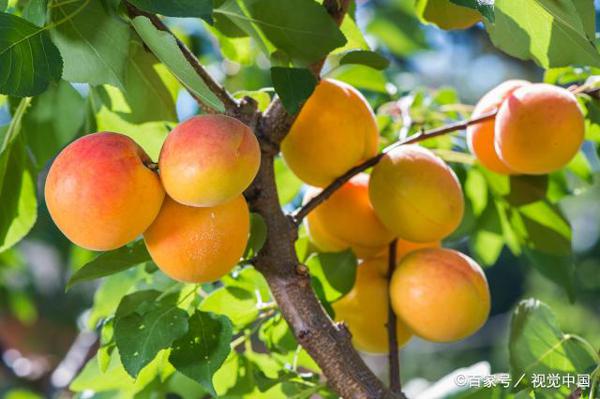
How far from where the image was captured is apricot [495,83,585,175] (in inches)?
28.3

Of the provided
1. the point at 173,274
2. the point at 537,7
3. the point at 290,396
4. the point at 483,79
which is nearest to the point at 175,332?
the point at 173,274

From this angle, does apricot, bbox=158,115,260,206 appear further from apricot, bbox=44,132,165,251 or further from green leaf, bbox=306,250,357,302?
green leaf, bbox=306,250,357,302

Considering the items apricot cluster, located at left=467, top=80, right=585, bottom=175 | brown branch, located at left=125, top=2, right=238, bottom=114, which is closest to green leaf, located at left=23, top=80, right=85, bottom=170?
brown branch, located at left=125, top=2, right=238, bottom=114

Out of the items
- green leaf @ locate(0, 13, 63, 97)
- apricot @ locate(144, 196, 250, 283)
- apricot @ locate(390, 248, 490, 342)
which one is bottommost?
apricot @ locate(390, 248, 490, 342)

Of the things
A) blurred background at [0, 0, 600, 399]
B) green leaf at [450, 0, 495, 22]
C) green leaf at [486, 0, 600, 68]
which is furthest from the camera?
blurred background at [0, 0, 600, 399]

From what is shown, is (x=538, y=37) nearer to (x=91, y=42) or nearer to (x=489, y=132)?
(x=489, y=132)

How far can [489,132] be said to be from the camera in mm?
789

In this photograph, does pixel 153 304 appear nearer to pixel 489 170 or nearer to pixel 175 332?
pixel 175 332

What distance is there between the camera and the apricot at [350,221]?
77 centimetres

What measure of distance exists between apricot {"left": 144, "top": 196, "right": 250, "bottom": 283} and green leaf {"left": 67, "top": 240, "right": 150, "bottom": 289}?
0.04 m

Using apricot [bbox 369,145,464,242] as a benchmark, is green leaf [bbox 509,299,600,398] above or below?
below

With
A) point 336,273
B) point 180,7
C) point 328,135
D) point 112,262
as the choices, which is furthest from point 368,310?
point 180,7

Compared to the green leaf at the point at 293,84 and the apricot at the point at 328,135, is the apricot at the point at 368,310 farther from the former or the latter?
the green leaf at the point at 293,84

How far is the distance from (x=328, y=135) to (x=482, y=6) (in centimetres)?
25
